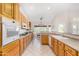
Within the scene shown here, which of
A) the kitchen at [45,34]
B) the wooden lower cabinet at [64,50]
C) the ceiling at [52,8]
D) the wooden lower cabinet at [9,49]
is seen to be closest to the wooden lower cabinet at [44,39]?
the kitchen at [45,34]

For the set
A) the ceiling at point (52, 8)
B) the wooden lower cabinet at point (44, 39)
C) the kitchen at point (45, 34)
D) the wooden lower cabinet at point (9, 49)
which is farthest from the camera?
the wooden lower cabinet at point (44, 39)

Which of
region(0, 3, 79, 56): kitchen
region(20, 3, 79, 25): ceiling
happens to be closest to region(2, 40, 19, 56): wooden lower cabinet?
region(0, 3, 79, 56): kitchen

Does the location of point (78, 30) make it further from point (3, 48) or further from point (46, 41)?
point (46, 41)

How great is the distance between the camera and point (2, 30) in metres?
1.99

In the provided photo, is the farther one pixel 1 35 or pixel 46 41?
pixel 46 41

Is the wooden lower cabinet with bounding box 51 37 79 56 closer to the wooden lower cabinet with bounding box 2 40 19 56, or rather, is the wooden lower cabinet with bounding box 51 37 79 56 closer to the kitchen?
the kitchen

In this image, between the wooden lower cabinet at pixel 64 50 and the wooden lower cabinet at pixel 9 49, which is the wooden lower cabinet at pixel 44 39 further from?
the wooden lower cabinet at pixel 9 49

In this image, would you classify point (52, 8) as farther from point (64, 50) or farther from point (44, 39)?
point (44, 39)

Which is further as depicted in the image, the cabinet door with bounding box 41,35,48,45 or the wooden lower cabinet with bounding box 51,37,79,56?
the cabinet door with bounding box 41,35,48,45

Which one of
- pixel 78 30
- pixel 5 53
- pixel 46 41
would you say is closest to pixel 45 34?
pixel 46 41

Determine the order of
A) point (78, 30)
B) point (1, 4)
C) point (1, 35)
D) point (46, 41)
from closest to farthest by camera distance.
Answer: point (1, 35) < point (1, 4) < point (78, 30) < point (46, 41)

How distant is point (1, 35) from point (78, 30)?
5.29ft

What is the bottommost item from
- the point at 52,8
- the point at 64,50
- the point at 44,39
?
the point at 44,39

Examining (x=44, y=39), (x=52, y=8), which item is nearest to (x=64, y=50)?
(x=52, y=8)
